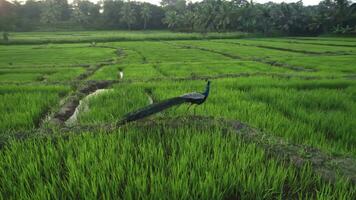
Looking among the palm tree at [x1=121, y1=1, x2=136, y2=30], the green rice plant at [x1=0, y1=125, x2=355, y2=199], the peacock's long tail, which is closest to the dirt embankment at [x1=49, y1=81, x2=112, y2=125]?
the peacock's long tail

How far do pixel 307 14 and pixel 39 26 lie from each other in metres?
51.9

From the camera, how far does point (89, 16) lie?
202 feet

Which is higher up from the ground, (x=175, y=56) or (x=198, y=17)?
(x=198, y=17)

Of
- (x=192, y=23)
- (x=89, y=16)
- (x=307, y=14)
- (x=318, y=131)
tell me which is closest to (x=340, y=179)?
(x=318, y=131)

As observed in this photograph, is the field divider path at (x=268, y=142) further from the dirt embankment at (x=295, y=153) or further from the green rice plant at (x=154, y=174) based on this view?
the green rice plant at (x=154, y=174)

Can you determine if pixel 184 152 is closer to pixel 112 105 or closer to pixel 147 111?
pixel 147 111

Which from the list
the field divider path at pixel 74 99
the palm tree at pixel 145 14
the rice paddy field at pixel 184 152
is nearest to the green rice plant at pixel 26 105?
the rice paddy field at pixel 184 152

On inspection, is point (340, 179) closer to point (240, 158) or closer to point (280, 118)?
point (240, 158)

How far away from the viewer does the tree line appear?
39.4 m

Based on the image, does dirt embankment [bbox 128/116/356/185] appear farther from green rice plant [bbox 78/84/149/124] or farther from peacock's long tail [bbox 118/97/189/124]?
green rice plant [bbox 78/84/149/124]

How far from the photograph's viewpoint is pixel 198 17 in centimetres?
4738

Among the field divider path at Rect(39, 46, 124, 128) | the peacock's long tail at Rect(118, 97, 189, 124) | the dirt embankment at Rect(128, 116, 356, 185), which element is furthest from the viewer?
the field divider path at Rect(39, 46, 124, 128)

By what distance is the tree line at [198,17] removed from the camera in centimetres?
3941

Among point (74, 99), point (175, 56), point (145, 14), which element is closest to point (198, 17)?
point (145, 14)
